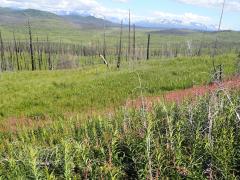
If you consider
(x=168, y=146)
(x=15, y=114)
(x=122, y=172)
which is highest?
(x=168, y=146)

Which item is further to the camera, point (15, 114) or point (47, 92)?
point (47, 92)

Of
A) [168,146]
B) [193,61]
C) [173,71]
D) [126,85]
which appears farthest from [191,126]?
[193,61]

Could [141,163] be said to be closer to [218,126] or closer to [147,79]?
[218,126]

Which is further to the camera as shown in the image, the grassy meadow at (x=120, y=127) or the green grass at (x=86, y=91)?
the green grass at (x=86, y=91)

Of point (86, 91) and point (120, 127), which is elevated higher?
point (120, 127)

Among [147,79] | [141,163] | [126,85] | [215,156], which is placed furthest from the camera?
[147,79]

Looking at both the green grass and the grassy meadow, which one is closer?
the grassy meadow

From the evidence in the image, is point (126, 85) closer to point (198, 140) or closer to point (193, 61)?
point (193, 61)

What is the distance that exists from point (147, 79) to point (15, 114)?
10.9 m

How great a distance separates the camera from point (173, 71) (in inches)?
1240

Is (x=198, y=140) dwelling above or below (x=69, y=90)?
above

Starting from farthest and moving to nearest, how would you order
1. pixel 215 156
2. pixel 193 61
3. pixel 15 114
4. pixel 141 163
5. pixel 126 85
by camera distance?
pixel 193 61 < pixel 126 85 < pixel 15 114 < pixel 141 163 < pixel 215 156

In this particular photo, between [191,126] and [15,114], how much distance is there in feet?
53.1

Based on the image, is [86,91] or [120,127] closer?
[120,127]
